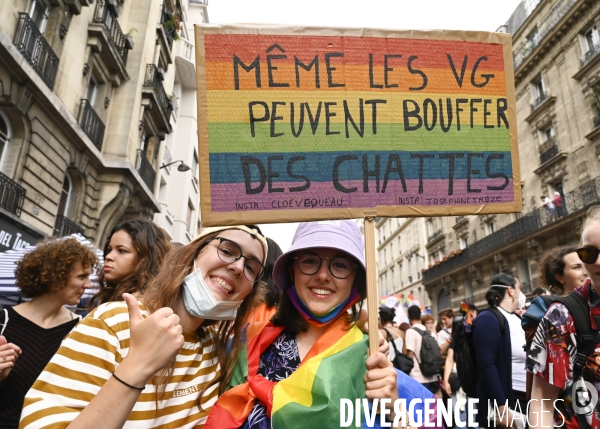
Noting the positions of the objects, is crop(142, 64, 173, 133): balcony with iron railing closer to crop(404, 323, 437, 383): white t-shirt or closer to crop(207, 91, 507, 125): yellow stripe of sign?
crop(404, 323, 437, 383): white t-shirt

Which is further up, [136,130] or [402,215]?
[136,130]

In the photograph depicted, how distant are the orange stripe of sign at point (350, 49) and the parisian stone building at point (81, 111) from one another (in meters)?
7.76

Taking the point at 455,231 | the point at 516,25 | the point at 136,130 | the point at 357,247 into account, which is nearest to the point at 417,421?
the point at 357,247

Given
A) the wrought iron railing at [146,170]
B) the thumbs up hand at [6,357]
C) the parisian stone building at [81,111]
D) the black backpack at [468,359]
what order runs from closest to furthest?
the thumbs up hand at [6,357]
the black backpack at [468,359]
the parisian stone building at [81,111]
the wrought iron railing at [146,170]

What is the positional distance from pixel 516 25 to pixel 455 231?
14338 millimetres

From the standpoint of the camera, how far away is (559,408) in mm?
2016

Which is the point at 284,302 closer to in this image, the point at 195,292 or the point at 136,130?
the point at 195,292

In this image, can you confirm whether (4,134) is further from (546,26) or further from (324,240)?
(546,26)

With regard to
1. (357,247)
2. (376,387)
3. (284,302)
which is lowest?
(376,387)

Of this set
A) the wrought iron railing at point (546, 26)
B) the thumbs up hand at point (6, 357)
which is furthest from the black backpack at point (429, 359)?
the wrought iron railing at point (546, 26)

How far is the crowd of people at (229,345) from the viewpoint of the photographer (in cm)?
134

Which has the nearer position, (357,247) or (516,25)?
(357,247)

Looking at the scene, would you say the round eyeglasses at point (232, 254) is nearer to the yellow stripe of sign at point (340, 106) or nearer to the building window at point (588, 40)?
the yellow stripe of sign at point (340, 106)

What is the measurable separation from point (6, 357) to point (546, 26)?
26755 millimetres
